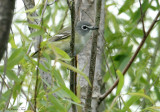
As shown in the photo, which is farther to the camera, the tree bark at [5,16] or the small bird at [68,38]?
the small bird at [68,38]

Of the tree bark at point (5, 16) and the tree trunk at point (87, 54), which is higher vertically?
the tree bark at point (5, 16)

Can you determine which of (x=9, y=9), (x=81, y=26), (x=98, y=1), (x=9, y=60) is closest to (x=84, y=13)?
(x=81, y=26)

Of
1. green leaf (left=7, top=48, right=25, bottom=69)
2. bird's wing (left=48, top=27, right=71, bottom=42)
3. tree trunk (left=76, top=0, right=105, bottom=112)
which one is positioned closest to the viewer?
green leaf (left=7, top=48, right=25, bottom=69)

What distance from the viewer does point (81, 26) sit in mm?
3779

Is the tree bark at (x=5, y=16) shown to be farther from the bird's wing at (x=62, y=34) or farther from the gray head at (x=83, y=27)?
the bird's wing at (x=62, y=34)

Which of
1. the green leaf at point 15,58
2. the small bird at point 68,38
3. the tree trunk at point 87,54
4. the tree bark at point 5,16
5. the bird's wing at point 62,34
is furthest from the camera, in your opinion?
the bird's wing at point 62,34

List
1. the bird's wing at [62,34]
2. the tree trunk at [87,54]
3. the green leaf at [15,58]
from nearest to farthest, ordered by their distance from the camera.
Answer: the green leaf at [15,58] < the tree trunk at [87,54] < the bird's wing at [62,34]

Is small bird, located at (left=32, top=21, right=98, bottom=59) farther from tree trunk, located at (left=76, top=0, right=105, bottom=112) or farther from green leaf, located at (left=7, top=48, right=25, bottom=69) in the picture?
green leaf, located at (left=7, top=48, right=25, bottom=69)

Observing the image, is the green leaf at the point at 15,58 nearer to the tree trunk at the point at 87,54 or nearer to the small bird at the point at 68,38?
the tree trunk at the point at 87,54

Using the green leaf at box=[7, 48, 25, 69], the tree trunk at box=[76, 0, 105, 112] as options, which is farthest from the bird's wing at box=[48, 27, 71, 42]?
the green leaf at box=[7, 48, 25, 69]

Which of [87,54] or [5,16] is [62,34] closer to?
[87,54]

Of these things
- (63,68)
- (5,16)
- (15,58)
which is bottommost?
(63,68)

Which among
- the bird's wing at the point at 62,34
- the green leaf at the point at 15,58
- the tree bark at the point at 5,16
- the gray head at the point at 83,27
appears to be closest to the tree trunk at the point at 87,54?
the gray head at the point at 83,27

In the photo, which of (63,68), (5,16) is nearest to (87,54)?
(63,68)
